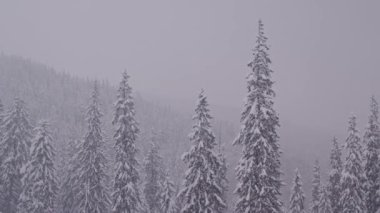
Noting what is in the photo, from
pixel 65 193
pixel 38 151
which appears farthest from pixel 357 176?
pixel 65 193

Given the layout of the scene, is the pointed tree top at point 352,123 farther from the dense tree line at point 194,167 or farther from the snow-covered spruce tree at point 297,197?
the snow-covered spruce tree at point 297,197

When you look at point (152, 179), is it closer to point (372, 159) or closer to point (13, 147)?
point (13, 147)

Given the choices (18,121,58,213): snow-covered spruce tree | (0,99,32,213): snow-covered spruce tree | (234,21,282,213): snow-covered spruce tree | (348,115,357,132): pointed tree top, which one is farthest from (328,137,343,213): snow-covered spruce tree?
(0,99,32,213): snow-covered spruce tree

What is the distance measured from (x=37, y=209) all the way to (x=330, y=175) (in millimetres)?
33637

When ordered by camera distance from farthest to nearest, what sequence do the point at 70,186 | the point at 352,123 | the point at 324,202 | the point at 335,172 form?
the point at 70,186 → the point at 324,202 → the point at 335,172 → the point at 352,123

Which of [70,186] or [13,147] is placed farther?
[70,186]

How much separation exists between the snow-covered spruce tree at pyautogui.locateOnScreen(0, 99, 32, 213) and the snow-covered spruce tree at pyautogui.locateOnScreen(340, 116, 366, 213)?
120 feet

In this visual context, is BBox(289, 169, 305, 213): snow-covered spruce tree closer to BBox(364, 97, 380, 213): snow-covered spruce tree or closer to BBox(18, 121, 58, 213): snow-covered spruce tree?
BBox(364, 97, 380, 213): snow-covered spruce tree

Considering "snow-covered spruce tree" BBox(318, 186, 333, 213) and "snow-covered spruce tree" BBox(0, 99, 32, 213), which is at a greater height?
"snow-covered spruce tree" BBox(0, 99, 32, 213)

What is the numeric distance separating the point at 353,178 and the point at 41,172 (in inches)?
1259

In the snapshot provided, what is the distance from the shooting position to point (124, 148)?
115ft

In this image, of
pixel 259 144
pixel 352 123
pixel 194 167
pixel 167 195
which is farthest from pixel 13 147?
pixel 352 123

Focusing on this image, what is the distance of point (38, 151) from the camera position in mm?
40188

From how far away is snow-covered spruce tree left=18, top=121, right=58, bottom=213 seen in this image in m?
40.3
